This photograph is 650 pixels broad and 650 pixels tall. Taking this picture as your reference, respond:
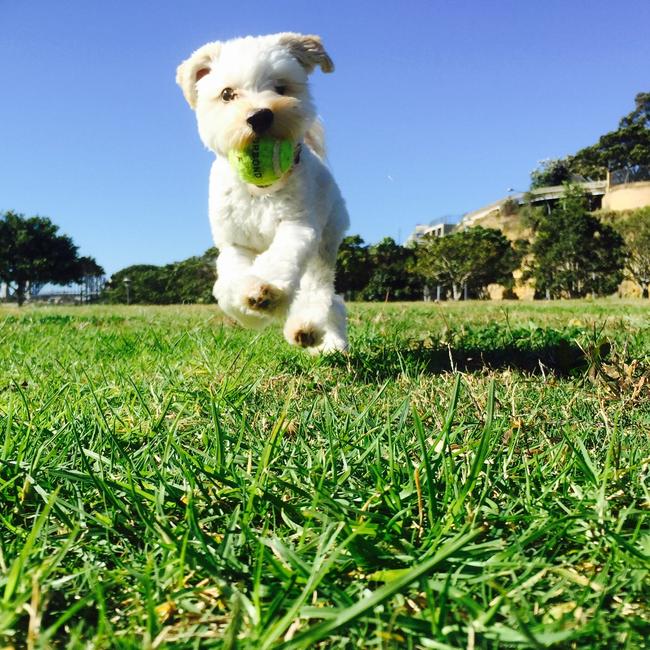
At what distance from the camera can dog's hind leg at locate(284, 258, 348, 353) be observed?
12.0 feet

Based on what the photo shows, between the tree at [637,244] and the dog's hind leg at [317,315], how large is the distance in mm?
50724

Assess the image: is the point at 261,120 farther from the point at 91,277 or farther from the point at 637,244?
the point at 91,277

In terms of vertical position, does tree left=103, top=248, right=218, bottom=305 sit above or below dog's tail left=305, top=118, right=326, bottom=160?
above

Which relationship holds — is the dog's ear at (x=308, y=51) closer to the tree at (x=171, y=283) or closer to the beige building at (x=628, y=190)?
the tree at (x=171, y=283)

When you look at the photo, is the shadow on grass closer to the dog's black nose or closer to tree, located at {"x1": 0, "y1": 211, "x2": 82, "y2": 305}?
the dog's black nose

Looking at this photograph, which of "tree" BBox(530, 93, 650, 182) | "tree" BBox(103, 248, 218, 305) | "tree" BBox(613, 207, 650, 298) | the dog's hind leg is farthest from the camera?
"tree" BBox(530, 93, 650, 182)

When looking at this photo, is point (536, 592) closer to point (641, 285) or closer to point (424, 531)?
point (424, 531)

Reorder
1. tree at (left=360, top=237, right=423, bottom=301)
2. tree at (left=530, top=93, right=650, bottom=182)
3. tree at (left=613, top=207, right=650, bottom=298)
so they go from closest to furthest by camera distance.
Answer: tree at (left=613, top=207, right=650, bottom=298), tree at (left=360, top=237, right=423, bottom=301), tree at (left=530, top=93, right=650, bottom=182)

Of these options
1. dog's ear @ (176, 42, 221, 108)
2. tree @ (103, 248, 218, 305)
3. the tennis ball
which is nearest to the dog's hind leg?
the tennis ball

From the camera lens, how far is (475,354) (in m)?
4.02

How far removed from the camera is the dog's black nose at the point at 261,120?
3.53 metres

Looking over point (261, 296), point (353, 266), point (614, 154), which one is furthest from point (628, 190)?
point (261, 296)

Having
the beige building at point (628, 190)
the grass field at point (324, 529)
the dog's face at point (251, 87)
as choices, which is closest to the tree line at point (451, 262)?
the beige building at point (628, 190)

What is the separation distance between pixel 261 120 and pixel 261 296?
1.06 meters
